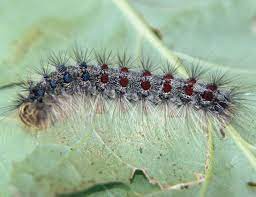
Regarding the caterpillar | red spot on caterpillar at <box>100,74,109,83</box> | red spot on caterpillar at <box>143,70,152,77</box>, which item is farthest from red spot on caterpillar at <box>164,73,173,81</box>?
red spot on caterpillar at <box>100,74,109,83</box>

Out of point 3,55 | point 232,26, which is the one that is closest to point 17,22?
point 3,55

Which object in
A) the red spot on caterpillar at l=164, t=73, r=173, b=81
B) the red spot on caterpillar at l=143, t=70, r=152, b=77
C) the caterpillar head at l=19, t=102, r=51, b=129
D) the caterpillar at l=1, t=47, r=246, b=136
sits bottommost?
the caterpillar head at l=19, t=102, r=51, b=129

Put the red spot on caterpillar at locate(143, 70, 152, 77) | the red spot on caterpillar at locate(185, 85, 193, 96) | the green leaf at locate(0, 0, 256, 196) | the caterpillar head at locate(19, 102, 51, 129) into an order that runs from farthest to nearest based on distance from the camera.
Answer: the red spot on caterpillar at locate(143, 70, 152, 77) → the red spot on caterpillar at locate(185, 85, 193, 96) → the caterpillar head at locate(19, 102, 51, 129) → the green leaf at locate(0, 0, 256, 196)

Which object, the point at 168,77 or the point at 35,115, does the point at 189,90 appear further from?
the point at 35,115

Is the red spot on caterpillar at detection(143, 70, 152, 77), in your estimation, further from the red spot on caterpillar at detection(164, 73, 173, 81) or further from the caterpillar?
the red spot on caterpillar at detection(164, 73, 173, 81)

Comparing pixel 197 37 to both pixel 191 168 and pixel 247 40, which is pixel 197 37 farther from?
pixel 191 168
